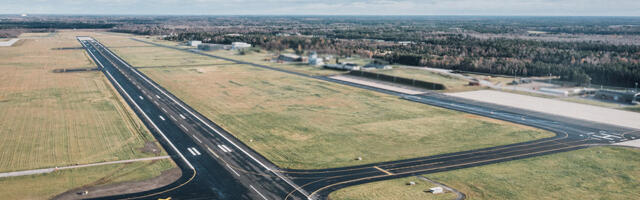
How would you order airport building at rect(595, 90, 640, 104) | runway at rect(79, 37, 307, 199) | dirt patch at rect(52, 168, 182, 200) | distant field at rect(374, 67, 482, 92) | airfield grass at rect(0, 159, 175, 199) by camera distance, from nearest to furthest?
1. dirt patch at rect(52, 168, 182, 200)
2. airfield grass at rect(0, 159, 175, 199)
3. runway at rect(79, 37, 307, 199)
4. airport building at rect(595, 90, 640, 104)
5. distant field at rect(374, 67, 482, 92)

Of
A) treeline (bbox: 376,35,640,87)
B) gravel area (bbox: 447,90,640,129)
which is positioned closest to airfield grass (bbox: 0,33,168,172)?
gravel area (bbox: 447,90,640,129)

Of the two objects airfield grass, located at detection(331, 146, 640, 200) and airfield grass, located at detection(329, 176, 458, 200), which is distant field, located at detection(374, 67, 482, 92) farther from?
airfield grass, located at detection(329, 176, 458, 200)

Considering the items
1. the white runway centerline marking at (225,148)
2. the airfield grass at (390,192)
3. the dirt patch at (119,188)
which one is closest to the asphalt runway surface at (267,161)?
the white runway centerline marking at (225,148)

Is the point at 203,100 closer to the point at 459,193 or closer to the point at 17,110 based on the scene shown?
the point at 17,110

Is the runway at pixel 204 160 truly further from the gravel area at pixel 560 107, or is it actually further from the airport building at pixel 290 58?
the airport building at pixel 290 58

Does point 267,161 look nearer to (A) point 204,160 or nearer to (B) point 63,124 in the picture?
(A) point 204,160

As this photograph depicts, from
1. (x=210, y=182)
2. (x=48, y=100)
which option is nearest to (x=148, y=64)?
(x=48, y=100)
